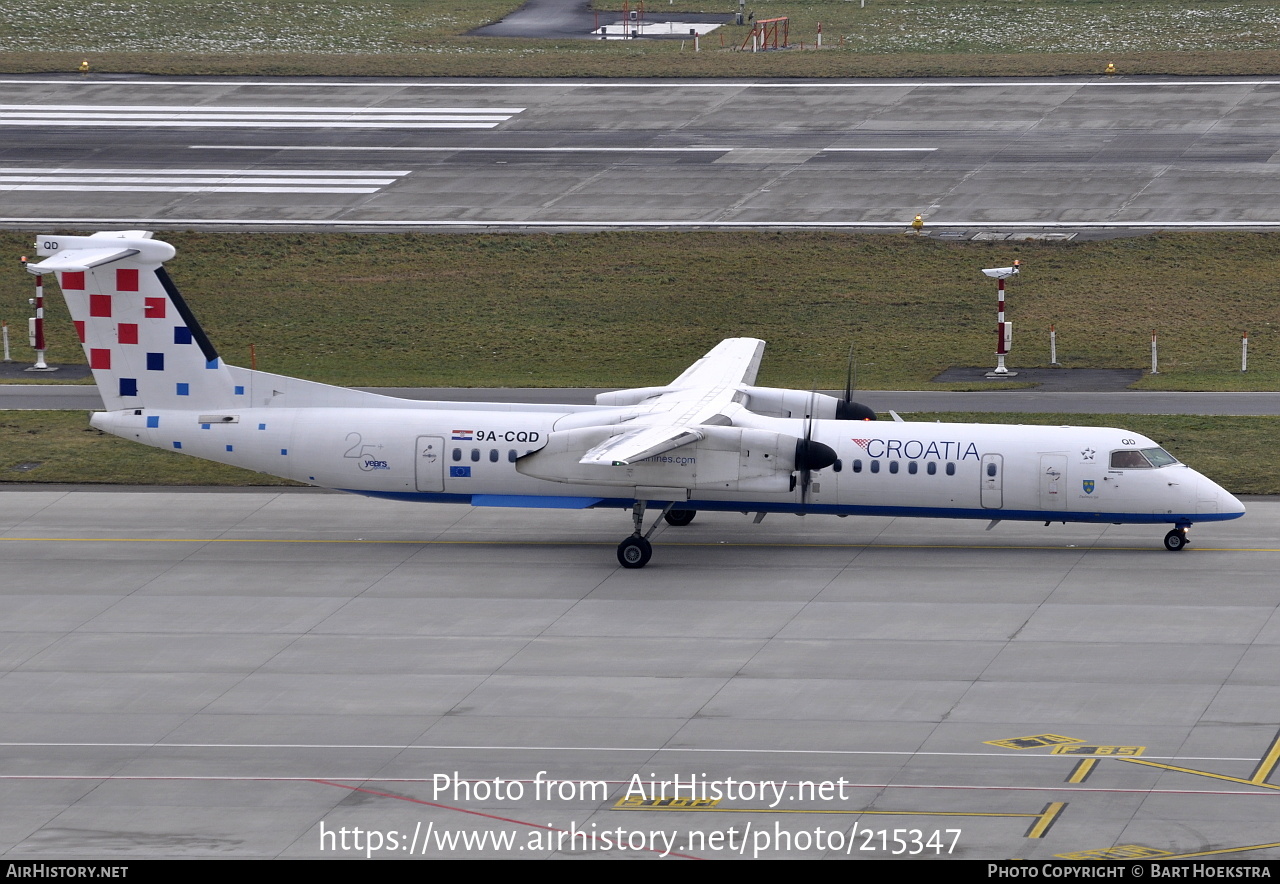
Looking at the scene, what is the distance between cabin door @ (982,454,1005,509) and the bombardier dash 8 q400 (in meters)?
0.03

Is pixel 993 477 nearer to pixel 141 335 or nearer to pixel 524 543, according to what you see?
pixel 524 543

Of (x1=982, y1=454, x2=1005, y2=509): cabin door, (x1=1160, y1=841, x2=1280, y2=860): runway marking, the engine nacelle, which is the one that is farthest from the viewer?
(x1=982, y1=454, x2=1005, y2=509): cabin door

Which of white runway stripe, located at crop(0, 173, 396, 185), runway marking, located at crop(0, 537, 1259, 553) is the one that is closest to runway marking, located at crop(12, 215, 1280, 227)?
white runway stripe, located at crop(0, 173, 396, 185)

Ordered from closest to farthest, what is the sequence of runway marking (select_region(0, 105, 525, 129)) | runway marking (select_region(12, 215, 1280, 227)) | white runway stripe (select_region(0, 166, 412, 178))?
runway marking (select_region(12, 215, 1280, 227)), white runway stripe (select_region(0, 166, 412, 178)), runway marking (select_region(0, 105, 525, 129))

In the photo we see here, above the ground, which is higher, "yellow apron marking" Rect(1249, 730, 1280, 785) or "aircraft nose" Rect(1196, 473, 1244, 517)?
"aircraft nose" Rect(1196, 473, 1244, 517)

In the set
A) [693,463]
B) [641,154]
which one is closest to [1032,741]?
[693,463]

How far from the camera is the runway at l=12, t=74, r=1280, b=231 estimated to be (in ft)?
180

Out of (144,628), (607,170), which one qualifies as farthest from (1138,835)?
(607,170)

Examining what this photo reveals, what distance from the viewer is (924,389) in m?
42.3

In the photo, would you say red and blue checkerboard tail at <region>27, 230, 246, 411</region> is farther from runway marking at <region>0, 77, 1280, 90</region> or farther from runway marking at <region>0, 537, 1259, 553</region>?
runway marking at <region>0, 77, 1280, 90</region>

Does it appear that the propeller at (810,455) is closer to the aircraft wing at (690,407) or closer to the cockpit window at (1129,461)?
the aircraft wing at (690,407)

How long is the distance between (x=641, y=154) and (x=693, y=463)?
32978mm

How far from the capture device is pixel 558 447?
29406mm

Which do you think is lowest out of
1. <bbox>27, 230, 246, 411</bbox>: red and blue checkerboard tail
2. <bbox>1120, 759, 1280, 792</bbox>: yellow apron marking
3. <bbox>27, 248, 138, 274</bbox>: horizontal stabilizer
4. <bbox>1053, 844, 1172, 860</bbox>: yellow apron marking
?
<bbox>1120, 759, 1280, 792</bbox>: yellow apron marking
